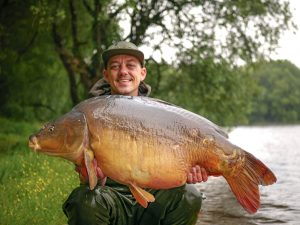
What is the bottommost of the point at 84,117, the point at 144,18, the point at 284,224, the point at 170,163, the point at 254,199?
the point at 284,224

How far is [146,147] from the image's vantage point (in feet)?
9.91

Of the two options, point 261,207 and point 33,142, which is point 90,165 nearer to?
point 33,142

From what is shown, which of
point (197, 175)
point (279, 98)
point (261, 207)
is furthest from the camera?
point (279, 98)

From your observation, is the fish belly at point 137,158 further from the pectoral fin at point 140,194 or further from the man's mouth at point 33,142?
the man's mouth at point 33,142

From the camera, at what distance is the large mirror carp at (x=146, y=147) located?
9.84ft

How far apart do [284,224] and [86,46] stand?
10.2 metres

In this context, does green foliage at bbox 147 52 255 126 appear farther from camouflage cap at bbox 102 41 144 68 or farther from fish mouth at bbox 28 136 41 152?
fish mouth at bbox 28 136 41 152

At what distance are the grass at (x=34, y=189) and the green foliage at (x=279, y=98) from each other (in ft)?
250

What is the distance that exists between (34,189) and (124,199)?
2.85m

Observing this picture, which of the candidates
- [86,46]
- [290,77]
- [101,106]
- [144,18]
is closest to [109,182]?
[101,106]

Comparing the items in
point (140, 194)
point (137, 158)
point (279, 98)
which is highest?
point (137, 158)

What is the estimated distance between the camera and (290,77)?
9044 centimetres

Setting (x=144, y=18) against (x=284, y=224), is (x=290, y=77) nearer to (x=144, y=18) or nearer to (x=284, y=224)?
(x=144, y=18)

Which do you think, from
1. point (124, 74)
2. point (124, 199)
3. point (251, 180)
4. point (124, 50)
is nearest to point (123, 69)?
point (124, 74)
